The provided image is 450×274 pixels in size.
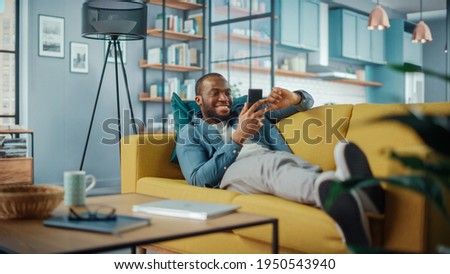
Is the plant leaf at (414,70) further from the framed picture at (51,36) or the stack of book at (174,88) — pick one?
the stack of book at (174,88)

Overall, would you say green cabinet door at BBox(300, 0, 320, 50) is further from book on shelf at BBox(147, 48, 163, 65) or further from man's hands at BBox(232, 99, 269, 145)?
man's hands at BBox(232, 99, 269, 145)

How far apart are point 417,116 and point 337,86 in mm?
8409

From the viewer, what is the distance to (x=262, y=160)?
2.30 m

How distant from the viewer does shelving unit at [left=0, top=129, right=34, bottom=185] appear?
4.80 m

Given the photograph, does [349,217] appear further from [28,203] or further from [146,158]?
[146,158]

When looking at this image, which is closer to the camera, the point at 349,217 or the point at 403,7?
the point at 349,217

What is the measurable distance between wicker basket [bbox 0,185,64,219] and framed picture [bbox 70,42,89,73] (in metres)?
4.34

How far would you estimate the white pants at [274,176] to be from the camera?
2076 millimetres

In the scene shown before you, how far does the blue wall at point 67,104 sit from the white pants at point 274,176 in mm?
3609

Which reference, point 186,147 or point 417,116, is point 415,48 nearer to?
point 186,147

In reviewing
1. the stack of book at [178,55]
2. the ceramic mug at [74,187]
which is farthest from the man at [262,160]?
the stack of book at [178,55]

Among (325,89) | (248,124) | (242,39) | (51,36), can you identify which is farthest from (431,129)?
(325,89)

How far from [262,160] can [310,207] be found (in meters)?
0.35

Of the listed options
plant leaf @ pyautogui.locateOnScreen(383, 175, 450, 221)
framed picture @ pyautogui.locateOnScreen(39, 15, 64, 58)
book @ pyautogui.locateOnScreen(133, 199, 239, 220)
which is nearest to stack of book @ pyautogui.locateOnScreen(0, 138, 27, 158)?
framed picture @ pyautogui.locateOnScreen(39, 15, 64, 58)
